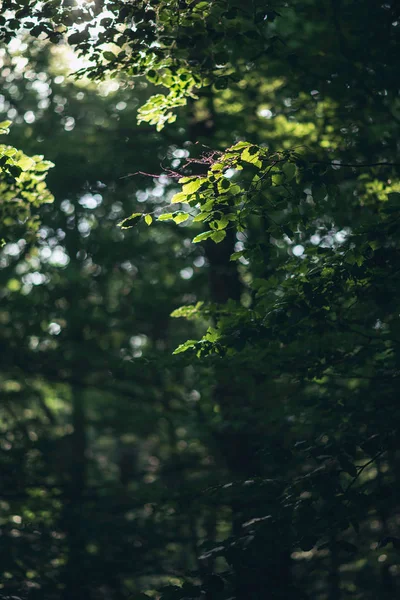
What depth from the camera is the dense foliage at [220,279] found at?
3.80 meters

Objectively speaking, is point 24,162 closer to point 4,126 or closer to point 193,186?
point 4,126

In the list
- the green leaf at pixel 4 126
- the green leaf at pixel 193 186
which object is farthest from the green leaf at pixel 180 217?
the green leaf at pixel 4 126

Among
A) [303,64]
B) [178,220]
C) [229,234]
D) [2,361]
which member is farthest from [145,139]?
[178,220]

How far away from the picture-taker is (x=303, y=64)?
620 centimetres

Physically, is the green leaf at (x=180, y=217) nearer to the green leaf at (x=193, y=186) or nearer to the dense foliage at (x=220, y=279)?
the dense foliage at (x=220, y=279)

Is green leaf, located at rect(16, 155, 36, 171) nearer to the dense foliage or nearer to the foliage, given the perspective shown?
the dense foliage

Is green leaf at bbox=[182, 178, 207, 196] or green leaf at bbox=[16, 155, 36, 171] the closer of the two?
green leaf at bbox=[182, 178, 207, 196]

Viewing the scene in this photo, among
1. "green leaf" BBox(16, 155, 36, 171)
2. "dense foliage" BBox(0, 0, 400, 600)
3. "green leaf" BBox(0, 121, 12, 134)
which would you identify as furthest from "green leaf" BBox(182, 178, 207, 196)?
"green leaf" BBox(16, 155, 36, 171)

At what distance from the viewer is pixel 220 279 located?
827 cm

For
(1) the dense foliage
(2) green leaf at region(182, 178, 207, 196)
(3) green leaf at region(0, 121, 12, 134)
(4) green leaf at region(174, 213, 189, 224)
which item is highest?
(3) green leaf at region(0, 121, 12, 134)

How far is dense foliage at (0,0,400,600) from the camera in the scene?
3.80 m

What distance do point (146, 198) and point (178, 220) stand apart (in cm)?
698

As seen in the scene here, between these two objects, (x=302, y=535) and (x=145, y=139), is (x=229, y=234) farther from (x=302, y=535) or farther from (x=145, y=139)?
(x=302, y=535)

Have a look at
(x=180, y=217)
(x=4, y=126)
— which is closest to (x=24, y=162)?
(x=4, y=126)
